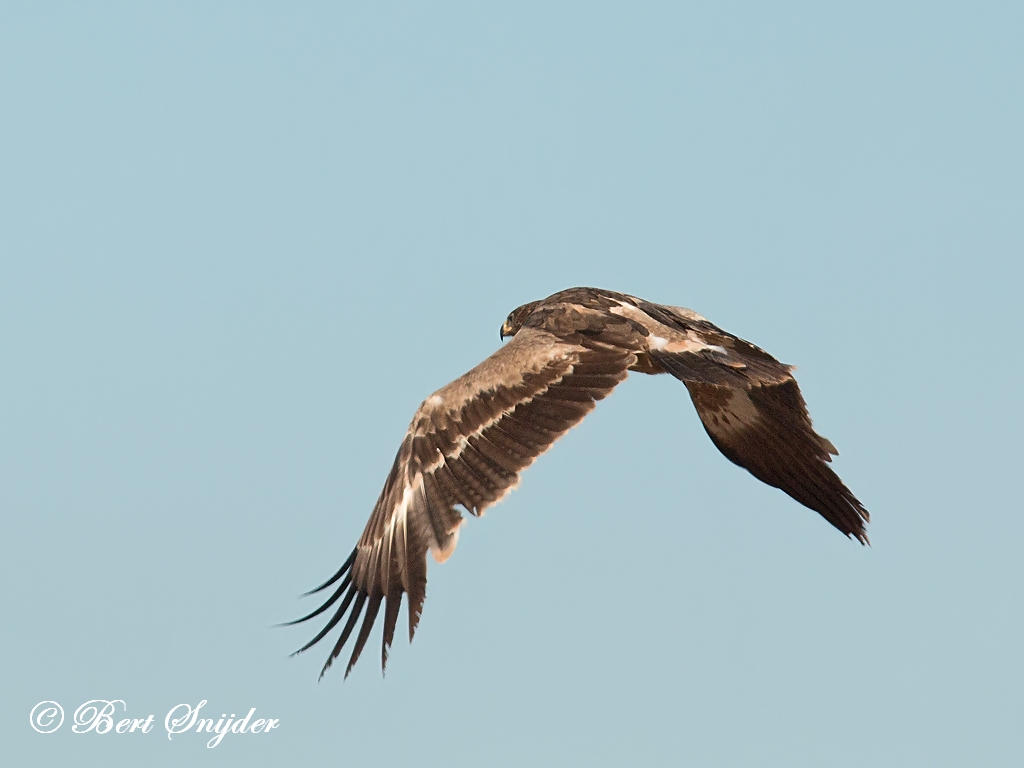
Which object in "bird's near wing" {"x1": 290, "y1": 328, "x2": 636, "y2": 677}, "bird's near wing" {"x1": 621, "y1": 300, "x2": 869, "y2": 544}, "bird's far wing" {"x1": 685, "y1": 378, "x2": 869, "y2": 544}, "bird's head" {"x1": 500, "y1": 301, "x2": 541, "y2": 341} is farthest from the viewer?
"bird's head" {"x1": 500, "y1": 301, "x2": 541, "y2": 341}

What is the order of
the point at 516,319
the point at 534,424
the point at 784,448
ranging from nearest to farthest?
1. the point at 534,424
2. the point at 784,448
3. the point at 516,319

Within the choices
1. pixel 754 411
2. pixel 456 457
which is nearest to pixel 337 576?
pixel 456 457

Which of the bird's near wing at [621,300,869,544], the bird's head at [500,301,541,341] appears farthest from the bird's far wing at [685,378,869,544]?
the bird's head at [500,301,541,341]

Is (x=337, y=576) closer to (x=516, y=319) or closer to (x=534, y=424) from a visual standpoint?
(x=534, y=424)

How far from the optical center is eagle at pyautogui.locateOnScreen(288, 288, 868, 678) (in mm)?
9453

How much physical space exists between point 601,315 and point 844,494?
2368 mm

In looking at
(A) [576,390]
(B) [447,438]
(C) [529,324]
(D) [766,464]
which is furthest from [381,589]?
(D) [766,464]

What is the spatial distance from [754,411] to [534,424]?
2453 millimetres

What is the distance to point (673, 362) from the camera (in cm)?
1047

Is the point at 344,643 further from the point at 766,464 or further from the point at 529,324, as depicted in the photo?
the point at 766,464

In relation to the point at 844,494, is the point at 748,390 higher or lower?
higher

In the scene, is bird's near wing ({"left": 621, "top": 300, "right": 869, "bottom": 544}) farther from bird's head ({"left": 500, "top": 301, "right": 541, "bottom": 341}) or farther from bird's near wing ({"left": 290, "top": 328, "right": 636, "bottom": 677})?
bird's head ({"left": 500, "top": 301, "right": 541, "bottom": 341})

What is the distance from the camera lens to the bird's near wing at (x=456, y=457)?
9.40 m

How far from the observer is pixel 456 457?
9719mm
